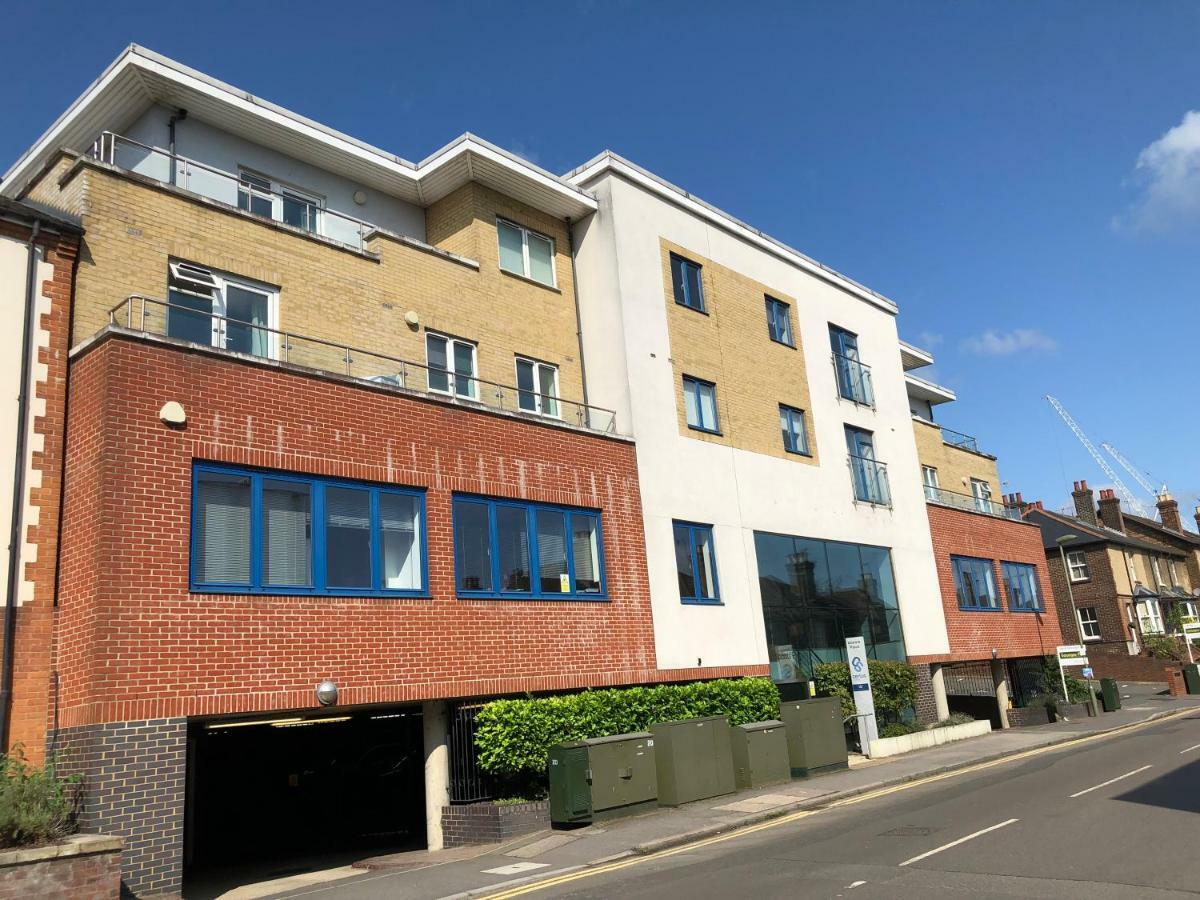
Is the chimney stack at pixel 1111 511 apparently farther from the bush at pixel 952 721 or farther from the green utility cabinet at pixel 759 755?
the green utility cabinet at pixel 759 755

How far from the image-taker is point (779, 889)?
945 cm

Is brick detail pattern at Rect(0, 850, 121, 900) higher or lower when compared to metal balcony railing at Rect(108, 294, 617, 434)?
lower

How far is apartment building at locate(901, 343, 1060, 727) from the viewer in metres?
29.2

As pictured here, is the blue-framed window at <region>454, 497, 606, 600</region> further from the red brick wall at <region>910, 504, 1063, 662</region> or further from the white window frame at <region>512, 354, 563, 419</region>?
the red brick wall at <region>910, 504, 1063, 662</region>

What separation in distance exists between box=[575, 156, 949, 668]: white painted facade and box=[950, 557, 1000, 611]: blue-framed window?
10.8 feet

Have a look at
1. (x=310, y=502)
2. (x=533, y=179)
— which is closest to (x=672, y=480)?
(x=533, y=179)

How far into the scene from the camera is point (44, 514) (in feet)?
41.4

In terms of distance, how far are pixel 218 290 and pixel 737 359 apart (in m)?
12.0

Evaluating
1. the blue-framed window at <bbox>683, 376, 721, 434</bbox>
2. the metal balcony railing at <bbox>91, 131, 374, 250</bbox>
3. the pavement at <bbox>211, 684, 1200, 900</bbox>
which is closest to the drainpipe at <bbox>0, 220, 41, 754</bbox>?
the metal balcony railing at <bbox>91, 131, 374, 250</bbox>

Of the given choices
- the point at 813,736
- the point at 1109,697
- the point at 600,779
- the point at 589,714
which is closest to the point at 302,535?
the point at 589,714

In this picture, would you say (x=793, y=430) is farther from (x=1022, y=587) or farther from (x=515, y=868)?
(x=515, y=868)

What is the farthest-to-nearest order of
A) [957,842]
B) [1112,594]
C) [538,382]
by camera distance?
1. [1112,594]
2. [538,382]
3. [957,842]

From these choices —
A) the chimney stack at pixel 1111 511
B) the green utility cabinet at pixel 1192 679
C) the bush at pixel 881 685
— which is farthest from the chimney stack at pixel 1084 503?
the bush at pixel 881 685

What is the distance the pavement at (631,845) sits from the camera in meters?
11.4
